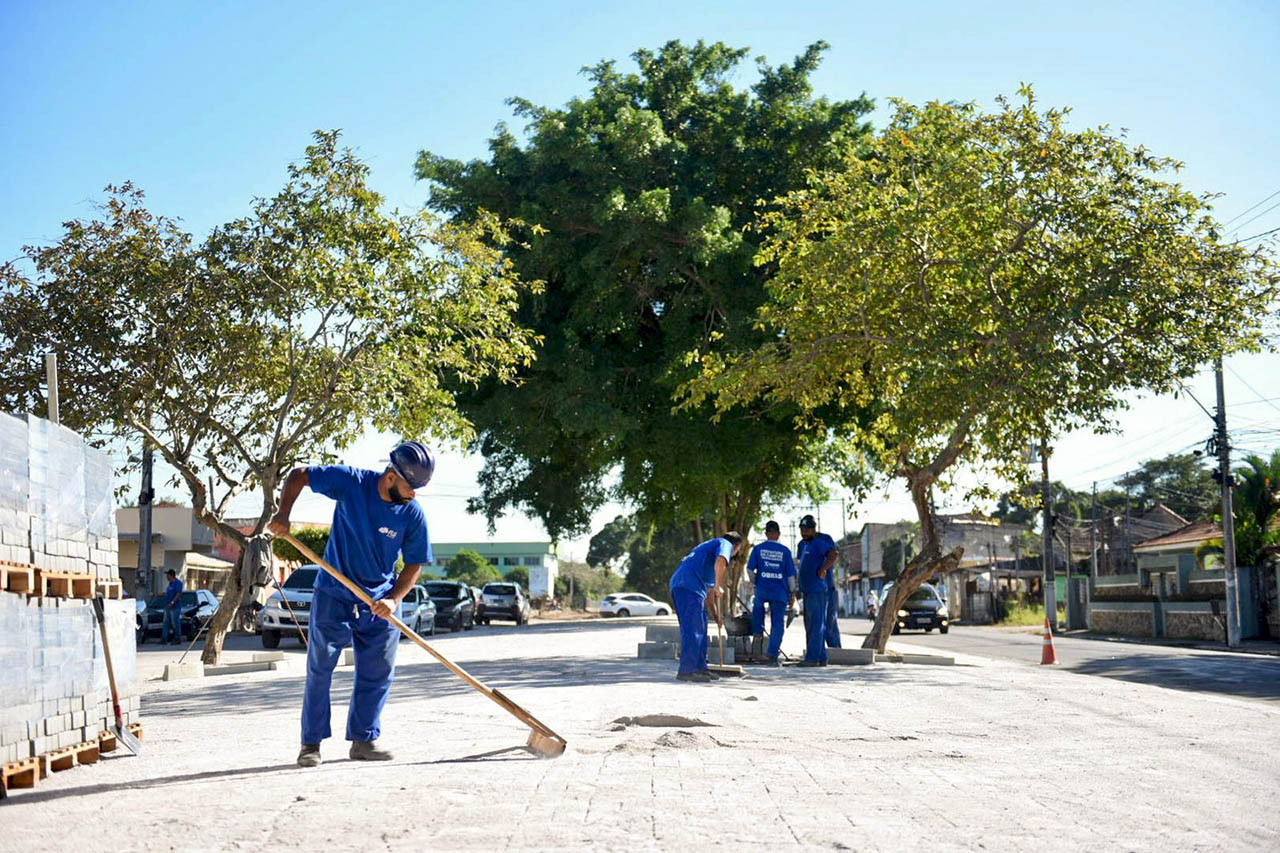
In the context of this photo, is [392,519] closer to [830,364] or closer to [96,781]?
[96,781]

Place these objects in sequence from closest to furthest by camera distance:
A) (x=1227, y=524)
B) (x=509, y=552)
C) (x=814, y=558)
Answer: (x=814, y=558), (x=1227, y=524), (x=509, y=552)

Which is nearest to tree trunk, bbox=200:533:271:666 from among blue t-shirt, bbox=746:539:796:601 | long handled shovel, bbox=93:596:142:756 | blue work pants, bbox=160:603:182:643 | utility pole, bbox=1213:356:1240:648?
blue t-shirt, bbox=746:539:796:601

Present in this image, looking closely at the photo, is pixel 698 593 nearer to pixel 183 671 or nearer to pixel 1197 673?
pixel 183 671

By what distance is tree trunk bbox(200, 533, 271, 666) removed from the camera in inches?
653

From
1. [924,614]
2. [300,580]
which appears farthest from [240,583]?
[924,614]

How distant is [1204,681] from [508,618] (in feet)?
105

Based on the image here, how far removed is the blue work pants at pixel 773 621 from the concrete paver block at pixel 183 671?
24.4ft

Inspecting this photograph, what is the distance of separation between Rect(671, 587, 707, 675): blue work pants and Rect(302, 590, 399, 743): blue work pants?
595 cm

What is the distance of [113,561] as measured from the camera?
823cm

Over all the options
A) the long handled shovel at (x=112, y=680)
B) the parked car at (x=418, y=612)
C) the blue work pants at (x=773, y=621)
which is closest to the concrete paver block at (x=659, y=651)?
the blue work pants at (x=773, y=621)

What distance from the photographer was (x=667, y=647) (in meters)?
18.5

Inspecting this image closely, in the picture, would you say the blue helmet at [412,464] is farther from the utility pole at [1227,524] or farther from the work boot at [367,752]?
the utility pole at [1227,524]

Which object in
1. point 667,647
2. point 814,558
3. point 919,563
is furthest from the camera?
point 919,563

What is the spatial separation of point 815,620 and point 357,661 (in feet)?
34.7
